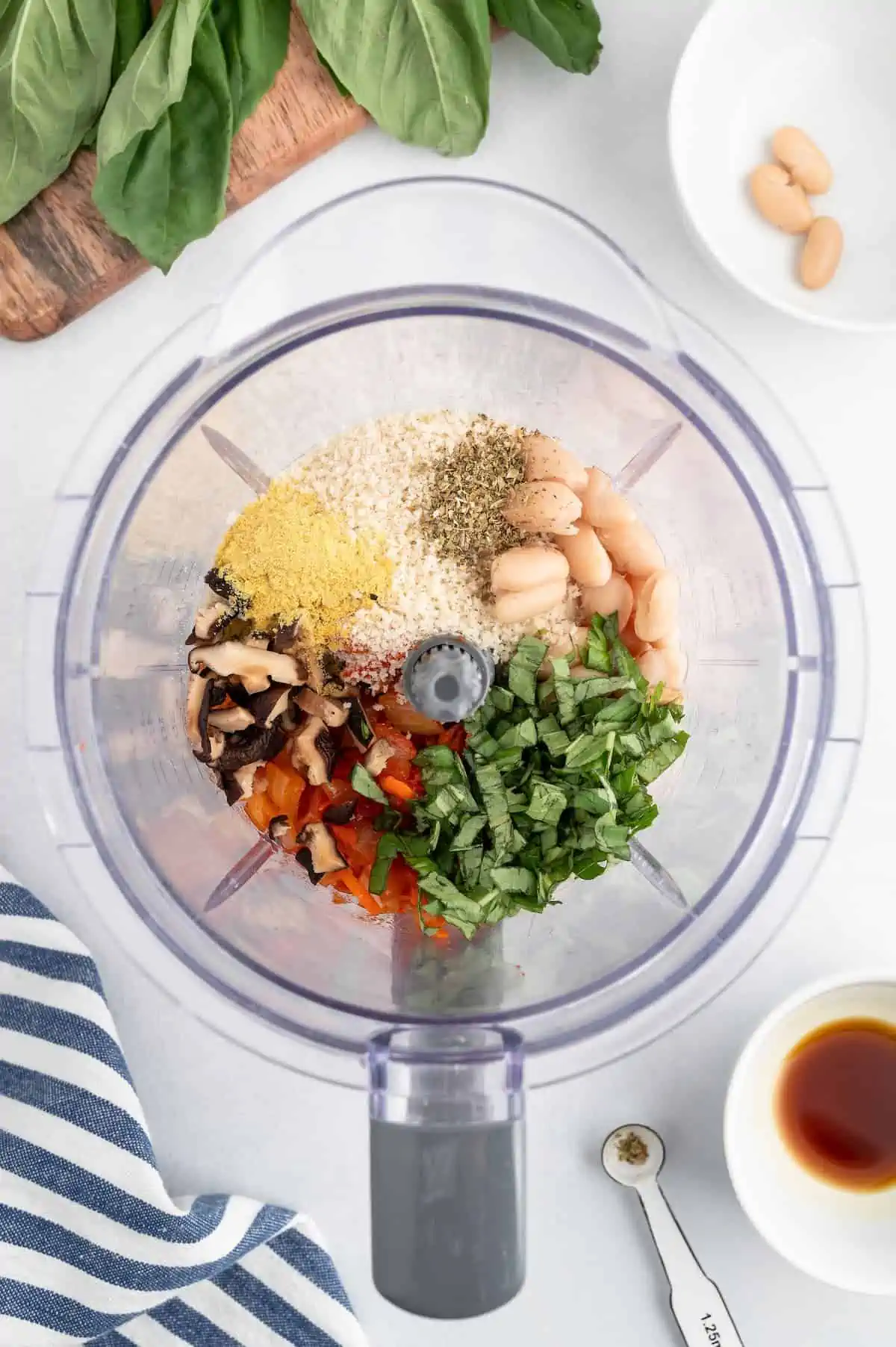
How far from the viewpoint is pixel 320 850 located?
833mm

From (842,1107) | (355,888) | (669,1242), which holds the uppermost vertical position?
(355,888)

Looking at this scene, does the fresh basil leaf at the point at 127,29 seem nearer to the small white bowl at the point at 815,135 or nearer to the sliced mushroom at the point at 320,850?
the small white bowl at the point at 815,135

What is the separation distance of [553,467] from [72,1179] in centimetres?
69

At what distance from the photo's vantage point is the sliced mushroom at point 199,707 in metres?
0.83

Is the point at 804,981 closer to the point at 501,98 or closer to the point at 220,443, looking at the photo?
the point at 220,443

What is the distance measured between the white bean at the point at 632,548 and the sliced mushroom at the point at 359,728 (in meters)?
0.21

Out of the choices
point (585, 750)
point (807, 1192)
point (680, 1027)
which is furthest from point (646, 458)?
point (807, 1192)

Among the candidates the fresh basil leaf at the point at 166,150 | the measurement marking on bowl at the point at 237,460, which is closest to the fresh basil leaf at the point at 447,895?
the measurement marking on bowl at the point at 237,460

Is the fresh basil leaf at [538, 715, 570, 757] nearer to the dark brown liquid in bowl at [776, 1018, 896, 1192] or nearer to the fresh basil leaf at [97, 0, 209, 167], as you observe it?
the dark brown liquid in bowl at [776, 1018, 896, 1192]

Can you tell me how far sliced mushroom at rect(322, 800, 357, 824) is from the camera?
835 mm

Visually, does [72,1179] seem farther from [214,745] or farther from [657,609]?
[657,609]

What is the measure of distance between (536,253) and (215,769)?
0.45 metres

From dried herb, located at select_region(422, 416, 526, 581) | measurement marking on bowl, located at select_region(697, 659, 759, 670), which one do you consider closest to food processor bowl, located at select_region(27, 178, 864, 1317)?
measurement marking on bowl, located at select_region(697, 659, 759, 670)

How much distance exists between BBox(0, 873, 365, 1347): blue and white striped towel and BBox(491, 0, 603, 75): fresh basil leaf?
79cm
